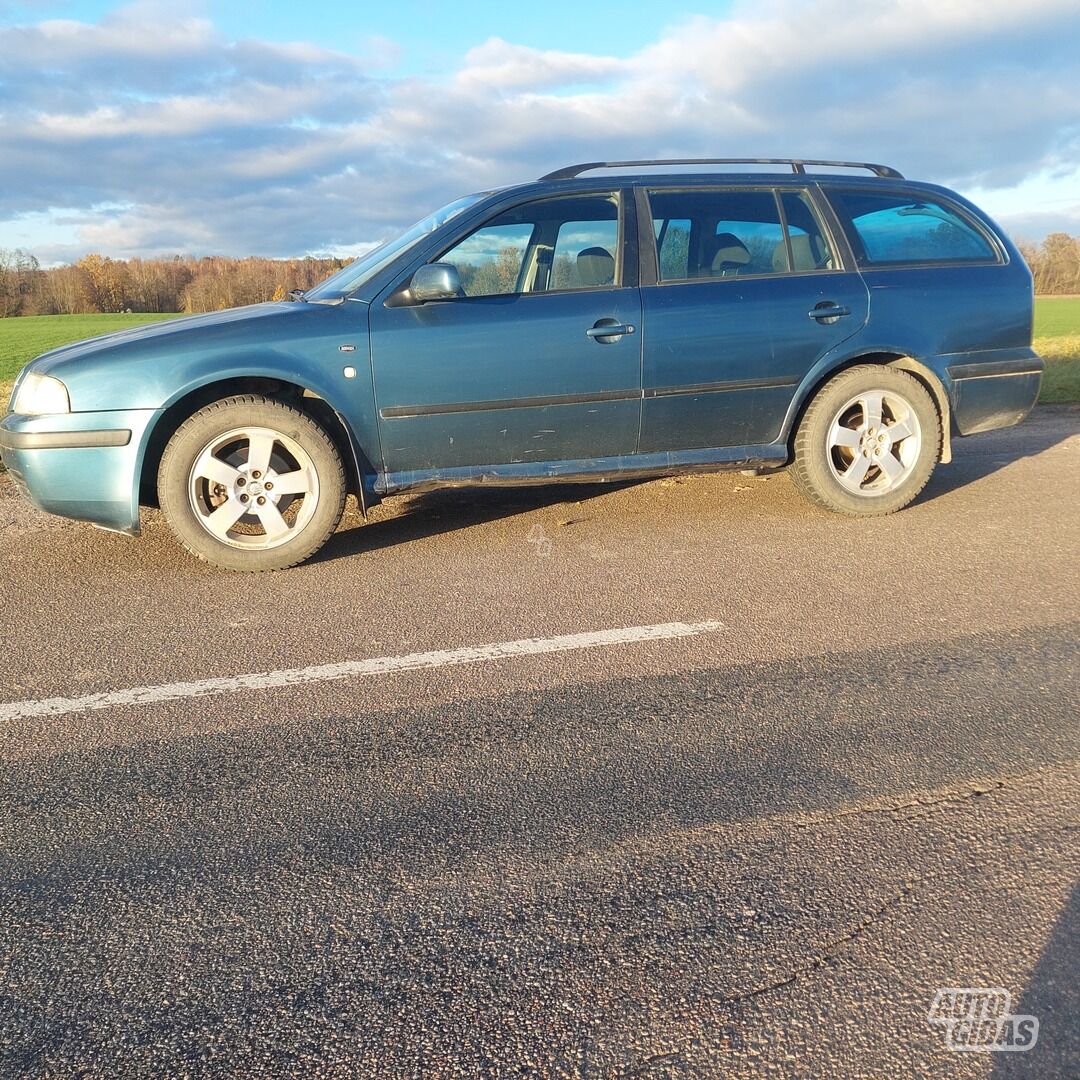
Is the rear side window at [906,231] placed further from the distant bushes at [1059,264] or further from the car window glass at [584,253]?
the distant bushes at [1059,264]

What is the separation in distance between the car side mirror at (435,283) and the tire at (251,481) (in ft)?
2.71

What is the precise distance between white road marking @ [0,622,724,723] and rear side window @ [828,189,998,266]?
9.62 feet

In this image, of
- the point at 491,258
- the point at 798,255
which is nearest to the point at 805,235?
the point at 798,255

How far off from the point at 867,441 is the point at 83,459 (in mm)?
4143

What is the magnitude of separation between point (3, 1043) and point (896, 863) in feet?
6.25

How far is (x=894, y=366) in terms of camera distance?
556 centimetres

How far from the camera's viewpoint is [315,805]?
2.57 metres

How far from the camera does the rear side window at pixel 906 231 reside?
556 centimetres

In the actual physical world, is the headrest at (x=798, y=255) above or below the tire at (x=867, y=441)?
above

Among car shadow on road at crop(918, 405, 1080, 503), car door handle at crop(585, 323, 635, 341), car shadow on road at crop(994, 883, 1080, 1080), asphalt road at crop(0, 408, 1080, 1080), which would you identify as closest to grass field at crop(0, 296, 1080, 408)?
car shadow on road at crop(918, 405, 1080, 503)

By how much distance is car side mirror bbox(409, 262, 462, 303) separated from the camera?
4.72 m

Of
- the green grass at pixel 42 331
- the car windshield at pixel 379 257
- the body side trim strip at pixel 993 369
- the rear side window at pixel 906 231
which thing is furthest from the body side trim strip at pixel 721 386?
the green grass at pixel 42 331

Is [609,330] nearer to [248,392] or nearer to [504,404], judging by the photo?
[504,404]

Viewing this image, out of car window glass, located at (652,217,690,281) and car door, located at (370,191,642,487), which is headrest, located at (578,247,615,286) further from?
car window glass, located at (652,217,690,281)
